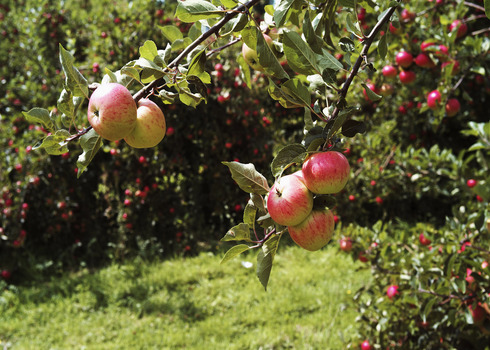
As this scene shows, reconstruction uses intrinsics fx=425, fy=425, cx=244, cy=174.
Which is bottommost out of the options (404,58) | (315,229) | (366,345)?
(366,345)

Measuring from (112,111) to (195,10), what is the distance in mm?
209

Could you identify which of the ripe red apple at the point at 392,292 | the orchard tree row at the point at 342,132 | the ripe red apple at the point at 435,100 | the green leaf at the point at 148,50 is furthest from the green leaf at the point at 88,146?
the ripe red apple at the point at 435,100

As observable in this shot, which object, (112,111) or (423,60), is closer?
(112,111)

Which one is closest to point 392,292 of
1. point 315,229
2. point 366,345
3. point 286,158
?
point 366,345

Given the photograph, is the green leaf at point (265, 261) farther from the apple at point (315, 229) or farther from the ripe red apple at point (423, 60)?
the ripe red apple at point (423, 60)

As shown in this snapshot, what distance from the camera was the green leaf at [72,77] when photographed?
0.70 m

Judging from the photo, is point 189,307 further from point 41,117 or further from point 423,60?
point 41,117

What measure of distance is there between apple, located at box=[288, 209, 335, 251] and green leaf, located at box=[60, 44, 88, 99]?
432mm

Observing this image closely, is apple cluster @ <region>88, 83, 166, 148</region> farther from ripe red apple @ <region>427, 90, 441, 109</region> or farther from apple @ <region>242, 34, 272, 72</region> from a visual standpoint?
ripe red apple @ <region>427, 90, 441, 109</region>

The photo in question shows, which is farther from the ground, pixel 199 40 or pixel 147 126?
pixel 199 40

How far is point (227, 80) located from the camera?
4.16 m

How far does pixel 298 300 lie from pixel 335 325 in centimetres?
39

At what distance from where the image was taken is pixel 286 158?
65 centimetres

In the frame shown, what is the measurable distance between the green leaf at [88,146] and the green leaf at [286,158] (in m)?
0.30
